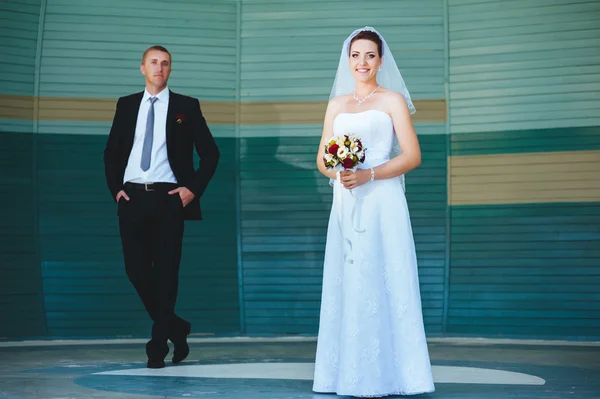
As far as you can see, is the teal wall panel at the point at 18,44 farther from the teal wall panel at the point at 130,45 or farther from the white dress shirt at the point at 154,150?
the white dress shirt at the point at 154,150

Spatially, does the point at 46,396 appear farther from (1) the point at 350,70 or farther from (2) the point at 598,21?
(2) the point at 598,21

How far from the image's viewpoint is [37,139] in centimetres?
792

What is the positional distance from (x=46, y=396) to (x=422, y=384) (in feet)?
6.03

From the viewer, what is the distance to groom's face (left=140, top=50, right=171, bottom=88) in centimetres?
583

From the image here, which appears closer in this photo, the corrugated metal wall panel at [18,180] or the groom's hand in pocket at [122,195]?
the groom's hand in pocket at [122,195]

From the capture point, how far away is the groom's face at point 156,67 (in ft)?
19.1

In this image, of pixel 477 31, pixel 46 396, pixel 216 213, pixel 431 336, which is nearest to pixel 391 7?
pixel 477 31

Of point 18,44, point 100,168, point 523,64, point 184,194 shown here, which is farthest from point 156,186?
point 523,64

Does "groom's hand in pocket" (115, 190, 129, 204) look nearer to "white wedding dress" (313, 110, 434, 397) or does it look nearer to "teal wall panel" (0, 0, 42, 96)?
"white wedding dress" (313, 110, 434, 397)

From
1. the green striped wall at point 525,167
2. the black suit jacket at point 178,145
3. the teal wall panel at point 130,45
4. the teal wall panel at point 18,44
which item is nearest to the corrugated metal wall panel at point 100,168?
the teal wall panel at point 130,45

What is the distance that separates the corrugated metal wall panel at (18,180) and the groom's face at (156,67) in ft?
7.77

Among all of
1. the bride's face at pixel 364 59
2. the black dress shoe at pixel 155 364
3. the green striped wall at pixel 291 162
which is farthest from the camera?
the green striped wall at pixel 291 162

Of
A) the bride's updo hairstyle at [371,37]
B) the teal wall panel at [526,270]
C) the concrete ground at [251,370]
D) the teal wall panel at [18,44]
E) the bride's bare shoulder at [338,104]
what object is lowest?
the concrete ground at [251,370]

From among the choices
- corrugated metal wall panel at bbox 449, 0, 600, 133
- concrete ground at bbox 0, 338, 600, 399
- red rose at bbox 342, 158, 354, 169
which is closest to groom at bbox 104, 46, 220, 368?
concrete ground at bbox 0, 338, 600, 399
